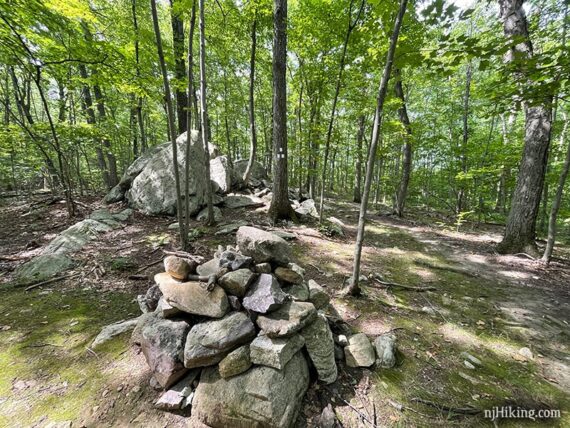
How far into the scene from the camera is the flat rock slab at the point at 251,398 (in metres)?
2.08

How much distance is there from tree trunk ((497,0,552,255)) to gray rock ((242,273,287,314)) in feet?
23.9

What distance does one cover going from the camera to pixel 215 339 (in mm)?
2338

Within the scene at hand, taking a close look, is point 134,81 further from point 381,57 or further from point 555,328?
point 555,328

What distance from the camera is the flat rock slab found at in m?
2.08

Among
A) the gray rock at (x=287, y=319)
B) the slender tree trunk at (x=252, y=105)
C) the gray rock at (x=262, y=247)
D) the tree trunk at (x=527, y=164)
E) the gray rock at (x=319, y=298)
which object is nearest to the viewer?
the gray rock at (x=287, y=319)

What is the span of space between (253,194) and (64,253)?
20.6 feet

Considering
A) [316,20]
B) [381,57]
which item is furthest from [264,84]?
[381,57]

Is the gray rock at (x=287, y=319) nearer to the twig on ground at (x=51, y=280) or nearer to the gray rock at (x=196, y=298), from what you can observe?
the gray rock at (x=196, y=298)

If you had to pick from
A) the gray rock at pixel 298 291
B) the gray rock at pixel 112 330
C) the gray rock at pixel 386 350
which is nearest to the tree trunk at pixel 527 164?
the gray rock at pixel 386 350

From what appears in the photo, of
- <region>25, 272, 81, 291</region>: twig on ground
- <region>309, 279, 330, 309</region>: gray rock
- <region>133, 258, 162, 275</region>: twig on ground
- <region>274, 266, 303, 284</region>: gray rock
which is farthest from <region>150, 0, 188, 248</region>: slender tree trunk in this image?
<region>309, 279, 330, 309</region>: gray rock

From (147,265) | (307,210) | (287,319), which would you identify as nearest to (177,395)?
(287,319)

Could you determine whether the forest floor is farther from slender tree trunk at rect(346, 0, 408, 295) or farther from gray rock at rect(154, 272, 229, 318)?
gray rock at rect(154, 272, 229, 318)

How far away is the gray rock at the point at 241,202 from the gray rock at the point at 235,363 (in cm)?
625

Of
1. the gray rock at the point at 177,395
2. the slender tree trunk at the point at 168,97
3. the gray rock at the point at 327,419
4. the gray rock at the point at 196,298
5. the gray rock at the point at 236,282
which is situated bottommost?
the gray rock at the point at 327,419
